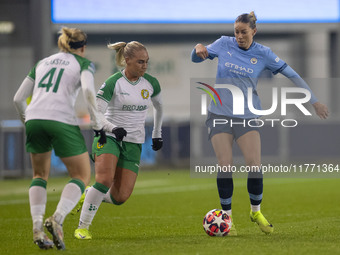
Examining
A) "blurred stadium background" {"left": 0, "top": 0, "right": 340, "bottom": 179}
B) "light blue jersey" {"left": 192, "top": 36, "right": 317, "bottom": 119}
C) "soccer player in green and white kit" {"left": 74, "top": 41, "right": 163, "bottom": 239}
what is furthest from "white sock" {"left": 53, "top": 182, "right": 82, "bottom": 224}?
"blurred stadium background" {"left": 0, "top": 0, "right": 340, "bottom": 179}

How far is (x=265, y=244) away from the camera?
22.9 feet

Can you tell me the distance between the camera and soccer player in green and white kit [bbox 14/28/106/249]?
6559 millimetres

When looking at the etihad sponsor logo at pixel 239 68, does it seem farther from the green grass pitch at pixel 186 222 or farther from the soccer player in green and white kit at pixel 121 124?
the green grass pitch at pixel 186 222

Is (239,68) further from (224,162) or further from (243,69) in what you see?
(224,162)

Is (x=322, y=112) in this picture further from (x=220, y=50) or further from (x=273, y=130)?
(x=273, y=130)

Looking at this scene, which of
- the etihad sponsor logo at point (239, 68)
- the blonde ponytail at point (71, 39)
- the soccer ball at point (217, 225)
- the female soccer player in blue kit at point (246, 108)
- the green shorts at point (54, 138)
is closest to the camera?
the green shorts at point (54, 138)

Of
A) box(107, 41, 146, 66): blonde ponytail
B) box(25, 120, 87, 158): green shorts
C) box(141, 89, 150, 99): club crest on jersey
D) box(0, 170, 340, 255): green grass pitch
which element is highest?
box(107, 41, 146, 66): blonde ponytail

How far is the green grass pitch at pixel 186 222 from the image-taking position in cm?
684

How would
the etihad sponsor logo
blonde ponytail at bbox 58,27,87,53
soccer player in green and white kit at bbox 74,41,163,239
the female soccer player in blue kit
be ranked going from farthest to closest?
the etihad sponsor logo, the female soccer player in blue kit, soccer player in green and white kit at bbox 74,41,163,239, blonde ponytail at bbox 58,27,87,53

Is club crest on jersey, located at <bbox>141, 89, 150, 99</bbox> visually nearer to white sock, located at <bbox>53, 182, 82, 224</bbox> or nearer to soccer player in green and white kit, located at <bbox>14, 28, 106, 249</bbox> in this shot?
soccer player in green and white kit, located at <bbox>14, 28, 106, 249</bbox>

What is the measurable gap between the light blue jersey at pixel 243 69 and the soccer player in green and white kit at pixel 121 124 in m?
0.70

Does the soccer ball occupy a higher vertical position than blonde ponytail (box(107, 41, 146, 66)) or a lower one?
lower

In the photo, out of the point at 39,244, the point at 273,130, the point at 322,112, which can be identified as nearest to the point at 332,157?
the point at 273,130

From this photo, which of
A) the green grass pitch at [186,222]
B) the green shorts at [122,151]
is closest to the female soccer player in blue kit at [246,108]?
the green grass pitch at [186,222]
